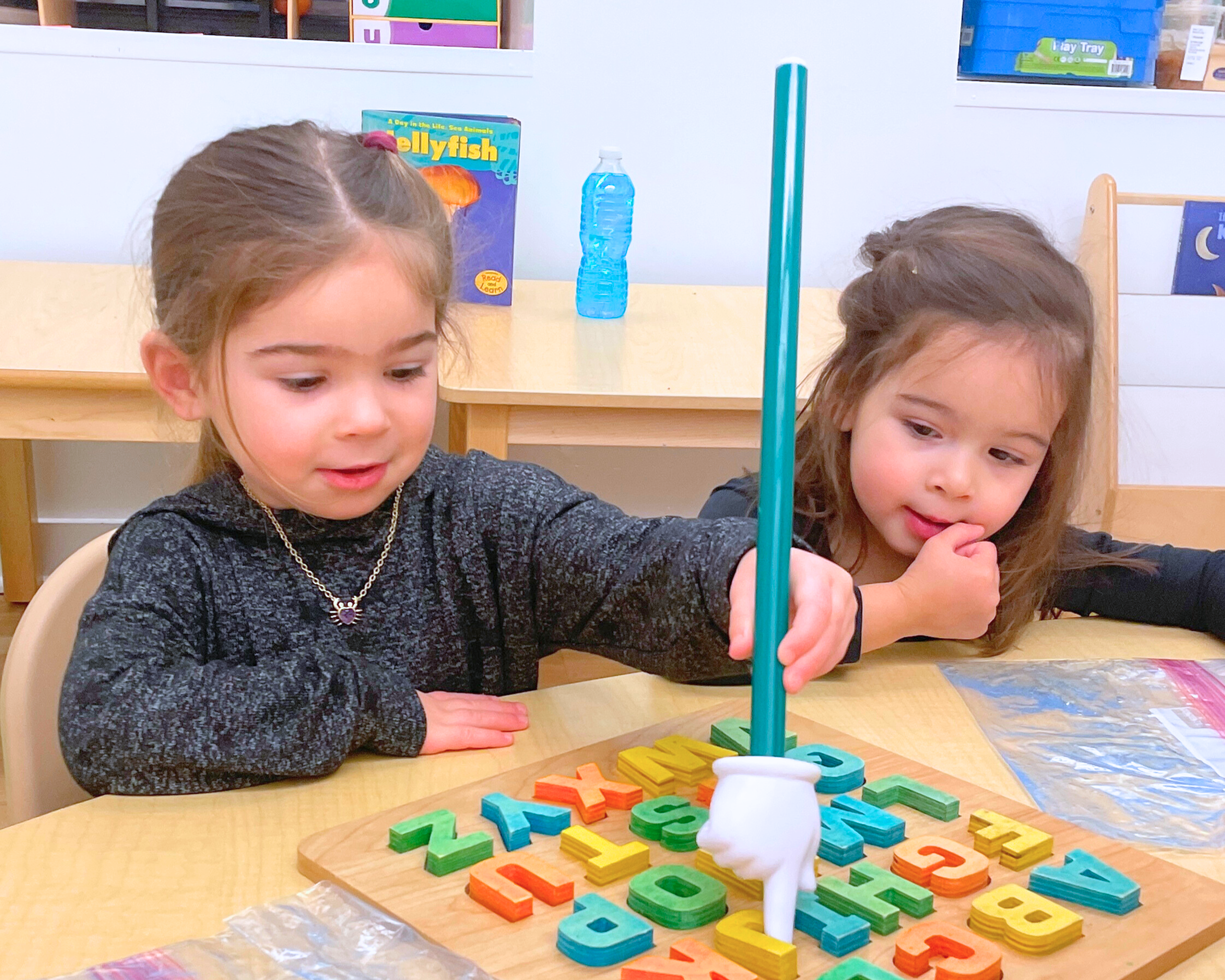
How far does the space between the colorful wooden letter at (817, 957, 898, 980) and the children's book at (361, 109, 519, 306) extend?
1312mm

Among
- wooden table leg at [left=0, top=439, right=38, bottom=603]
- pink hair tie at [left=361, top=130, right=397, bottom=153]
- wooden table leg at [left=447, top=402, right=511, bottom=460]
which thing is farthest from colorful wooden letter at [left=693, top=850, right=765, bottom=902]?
wooden table leg at [left=0, top=439, right=38, bottom=603]

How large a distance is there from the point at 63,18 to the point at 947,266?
1.83 meters

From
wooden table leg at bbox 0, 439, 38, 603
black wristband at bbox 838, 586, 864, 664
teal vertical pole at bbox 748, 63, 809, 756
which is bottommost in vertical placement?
wooden table leg at bbox 0, 439, 38, 603

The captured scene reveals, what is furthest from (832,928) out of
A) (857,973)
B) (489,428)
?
(489,428)

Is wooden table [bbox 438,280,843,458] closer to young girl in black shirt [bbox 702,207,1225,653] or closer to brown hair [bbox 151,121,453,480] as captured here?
young girl in black shirt [bbox 702,207,1225,653]

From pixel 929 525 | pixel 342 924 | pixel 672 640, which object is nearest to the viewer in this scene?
pixel 342 924

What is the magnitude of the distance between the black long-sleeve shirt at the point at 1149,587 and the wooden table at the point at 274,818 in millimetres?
138

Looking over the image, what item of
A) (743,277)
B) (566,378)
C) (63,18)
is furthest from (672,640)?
(63,18)

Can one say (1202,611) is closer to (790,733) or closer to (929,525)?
(929,525)

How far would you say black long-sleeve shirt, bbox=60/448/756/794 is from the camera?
754mm

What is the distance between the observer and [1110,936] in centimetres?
60

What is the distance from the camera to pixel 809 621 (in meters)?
0.64

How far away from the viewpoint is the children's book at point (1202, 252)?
86.7 inches

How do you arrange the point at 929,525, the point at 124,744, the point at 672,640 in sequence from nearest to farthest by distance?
the point at 124,744 < the point at 672,640 < the point at 929,525
